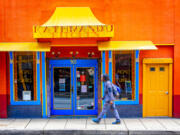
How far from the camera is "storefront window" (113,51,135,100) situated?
29.5 feet

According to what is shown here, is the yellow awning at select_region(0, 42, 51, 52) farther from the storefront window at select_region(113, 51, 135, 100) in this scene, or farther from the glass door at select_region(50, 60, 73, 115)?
the storefront window at select_region(113, 51, 135, 100)

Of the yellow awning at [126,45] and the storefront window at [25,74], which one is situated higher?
the yellow awning at [126,45]

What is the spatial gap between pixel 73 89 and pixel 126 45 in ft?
9.13

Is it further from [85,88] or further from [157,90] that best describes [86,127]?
[157,90]

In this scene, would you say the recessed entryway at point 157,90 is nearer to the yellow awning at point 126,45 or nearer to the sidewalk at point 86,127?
the sidewalk at point 86,127

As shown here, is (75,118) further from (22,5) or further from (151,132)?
(22,5)

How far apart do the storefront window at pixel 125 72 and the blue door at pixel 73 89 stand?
862 millimetres

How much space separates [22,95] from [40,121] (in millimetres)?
1357

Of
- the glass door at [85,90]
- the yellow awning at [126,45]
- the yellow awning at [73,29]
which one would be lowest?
the glass door at [85,90]

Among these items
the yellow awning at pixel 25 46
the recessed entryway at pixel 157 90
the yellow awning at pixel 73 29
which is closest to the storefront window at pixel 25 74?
the yellow awning at pixel 25 46

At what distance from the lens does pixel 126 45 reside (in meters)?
8.46

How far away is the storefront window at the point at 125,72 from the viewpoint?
8984 mm

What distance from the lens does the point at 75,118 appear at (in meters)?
8.96

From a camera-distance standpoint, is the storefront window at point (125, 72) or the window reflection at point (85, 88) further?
the window reflection at point (85, 88)
